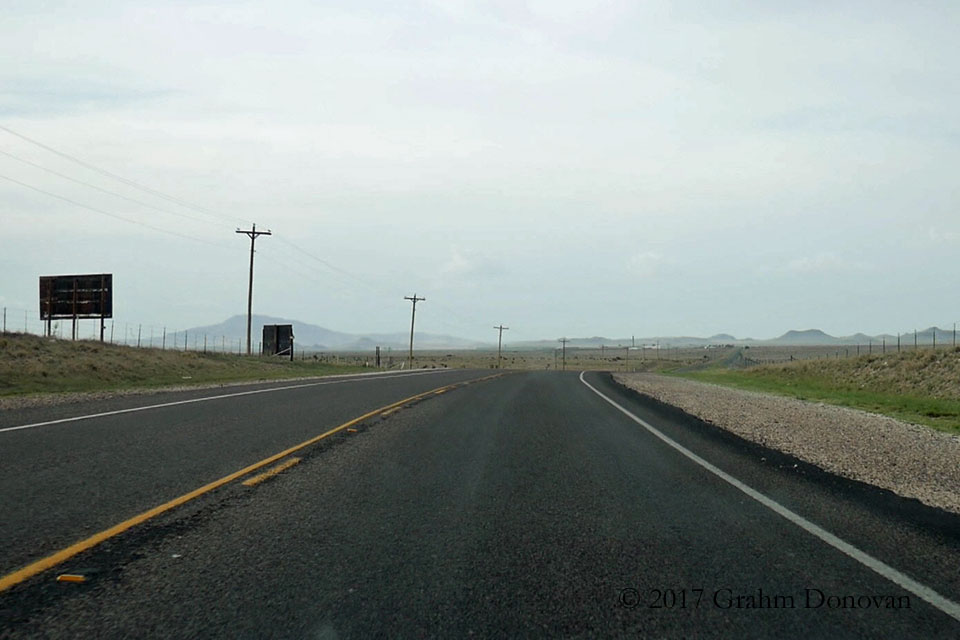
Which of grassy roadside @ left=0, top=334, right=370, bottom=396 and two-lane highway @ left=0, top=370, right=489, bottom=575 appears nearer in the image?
two-lane highway @ left=0, top=370, right=489, bottom=575

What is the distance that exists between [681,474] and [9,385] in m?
24.2

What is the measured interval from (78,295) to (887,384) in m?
45.2

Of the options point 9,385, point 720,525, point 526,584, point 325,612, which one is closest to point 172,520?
point 325,612

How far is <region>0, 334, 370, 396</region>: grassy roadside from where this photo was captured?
2767 centimetres

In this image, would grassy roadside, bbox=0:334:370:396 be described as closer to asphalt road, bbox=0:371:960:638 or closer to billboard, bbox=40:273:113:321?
billboard, bbox=40:273:113:321

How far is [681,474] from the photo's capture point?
32.7 ft

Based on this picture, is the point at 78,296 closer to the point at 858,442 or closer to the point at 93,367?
the point at 93,367

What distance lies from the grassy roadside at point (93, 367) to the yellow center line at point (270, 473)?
54.8 ft

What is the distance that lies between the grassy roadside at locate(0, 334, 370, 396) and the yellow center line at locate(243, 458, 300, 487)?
16704 millimetres

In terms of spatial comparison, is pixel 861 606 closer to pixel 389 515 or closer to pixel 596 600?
pixel 596 600

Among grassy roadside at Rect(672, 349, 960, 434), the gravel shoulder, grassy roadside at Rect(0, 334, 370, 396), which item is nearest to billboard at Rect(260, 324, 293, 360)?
grassy roadside at Rect(0, 334, 370, 396)

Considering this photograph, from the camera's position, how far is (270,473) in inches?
365

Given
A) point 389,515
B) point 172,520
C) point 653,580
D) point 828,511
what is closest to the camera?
point 653,580

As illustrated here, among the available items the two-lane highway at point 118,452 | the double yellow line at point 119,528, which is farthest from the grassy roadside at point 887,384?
the double yellow line at point 119,528
